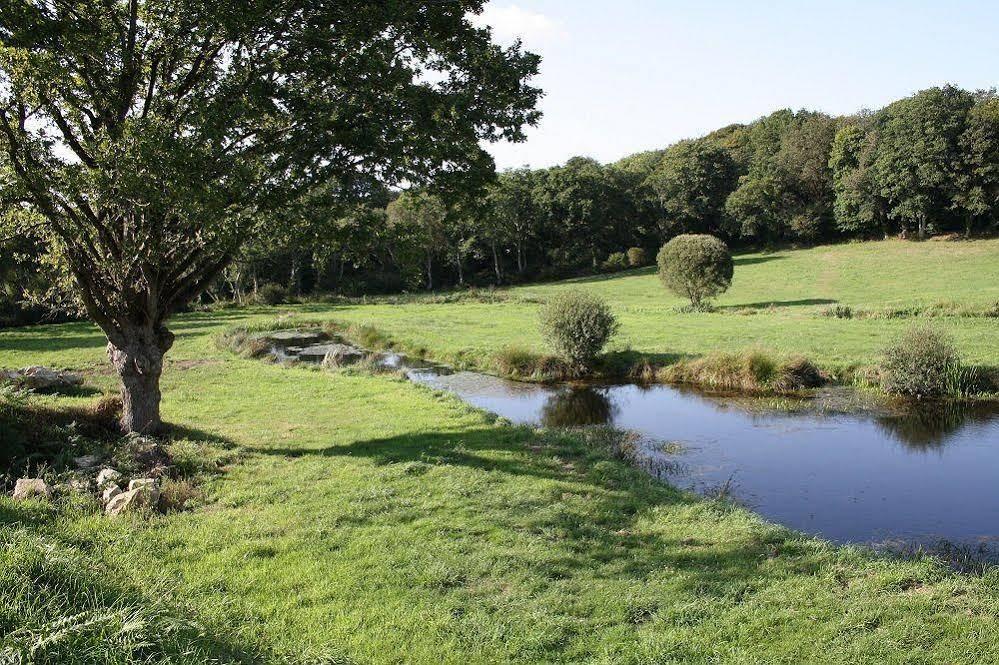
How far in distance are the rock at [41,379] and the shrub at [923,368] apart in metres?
23.9

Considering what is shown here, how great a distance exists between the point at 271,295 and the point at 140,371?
50.5 metres

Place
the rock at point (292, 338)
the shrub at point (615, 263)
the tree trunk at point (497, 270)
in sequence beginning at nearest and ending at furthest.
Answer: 1. the rock at point (292, 338)
2. the shrub at point (615, 263)
3. the tree trunk at point (497, 270)

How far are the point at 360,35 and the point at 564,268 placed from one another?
222 feet

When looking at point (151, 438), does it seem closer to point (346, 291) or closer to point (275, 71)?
point (275, 71)

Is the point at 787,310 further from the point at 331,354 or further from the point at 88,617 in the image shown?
the point at 88,617

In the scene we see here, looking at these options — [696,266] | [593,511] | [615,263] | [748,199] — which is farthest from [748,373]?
[748,199]

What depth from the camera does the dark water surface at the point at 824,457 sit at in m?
11.3

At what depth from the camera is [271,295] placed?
6150 cm

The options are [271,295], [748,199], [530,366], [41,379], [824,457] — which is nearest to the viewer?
[824,457]

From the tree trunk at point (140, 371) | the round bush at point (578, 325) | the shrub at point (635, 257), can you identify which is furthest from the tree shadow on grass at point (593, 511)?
the shrub at point (635, 257)

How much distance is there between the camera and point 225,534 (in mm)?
8766

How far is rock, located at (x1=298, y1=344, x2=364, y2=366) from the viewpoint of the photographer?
2772 centimetres

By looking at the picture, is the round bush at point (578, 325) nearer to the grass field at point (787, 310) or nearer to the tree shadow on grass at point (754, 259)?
the grass field at point (787, 310)

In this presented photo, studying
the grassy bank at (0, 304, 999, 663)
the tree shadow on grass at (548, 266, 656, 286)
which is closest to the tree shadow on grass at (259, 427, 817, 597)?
the grassy bank at (0, 304, 999, 663)
